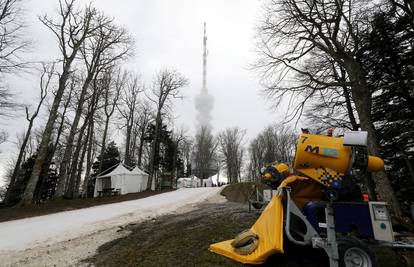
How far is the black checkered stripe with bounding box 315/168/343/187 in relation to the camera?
11.1 ft

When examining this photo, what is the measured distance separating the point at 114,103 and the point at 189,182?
2635 centimetres

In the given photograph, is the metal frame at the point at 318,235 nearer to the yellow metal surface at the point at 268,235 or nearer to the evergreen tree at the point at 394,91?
the yellow metal surface at the point at 268,235

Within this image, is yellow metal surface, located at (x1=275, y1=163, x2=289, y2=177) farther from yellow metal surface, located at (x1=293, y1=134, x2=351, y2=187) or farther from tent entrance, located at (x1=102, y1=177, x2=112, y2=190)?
tent entrance, located at (x1=102, y1=177, x2=112, y2=190)

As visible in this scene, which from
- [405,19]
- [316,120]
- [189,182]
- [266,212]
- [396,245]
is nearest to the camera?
[396,245]

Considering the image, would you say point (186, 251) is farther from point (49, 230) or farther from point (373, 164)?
point (49, 230)

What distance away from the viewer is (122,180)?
26438mm

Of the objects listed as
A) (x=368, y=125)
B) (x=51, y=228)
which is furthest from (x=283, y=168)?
(x=51, y=228)

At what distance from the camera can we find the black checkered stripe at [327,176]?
340 cm

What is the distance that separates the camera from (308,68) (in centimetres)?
1083

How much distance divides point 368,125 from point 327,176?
621cm

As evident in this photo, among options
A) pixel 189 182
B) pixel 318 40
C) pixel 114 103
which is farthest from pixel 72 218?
pixel 189 182

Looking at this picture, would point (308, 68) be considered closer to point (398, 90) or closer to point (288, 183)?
point (398, 90)

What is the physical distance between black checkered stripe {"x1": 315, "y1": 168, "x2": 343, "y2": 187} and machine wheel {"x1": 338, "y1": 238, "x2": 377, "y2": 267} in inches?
31.2

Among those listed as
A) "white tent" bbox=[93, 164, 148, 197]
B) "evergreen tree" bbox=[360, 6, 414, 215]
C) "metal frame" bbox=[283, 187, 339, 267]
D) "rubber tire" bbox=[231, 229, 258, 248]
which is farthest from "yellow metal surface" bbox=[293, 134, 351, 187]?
"white tent" bbox=[93, 164, 148, 197]
